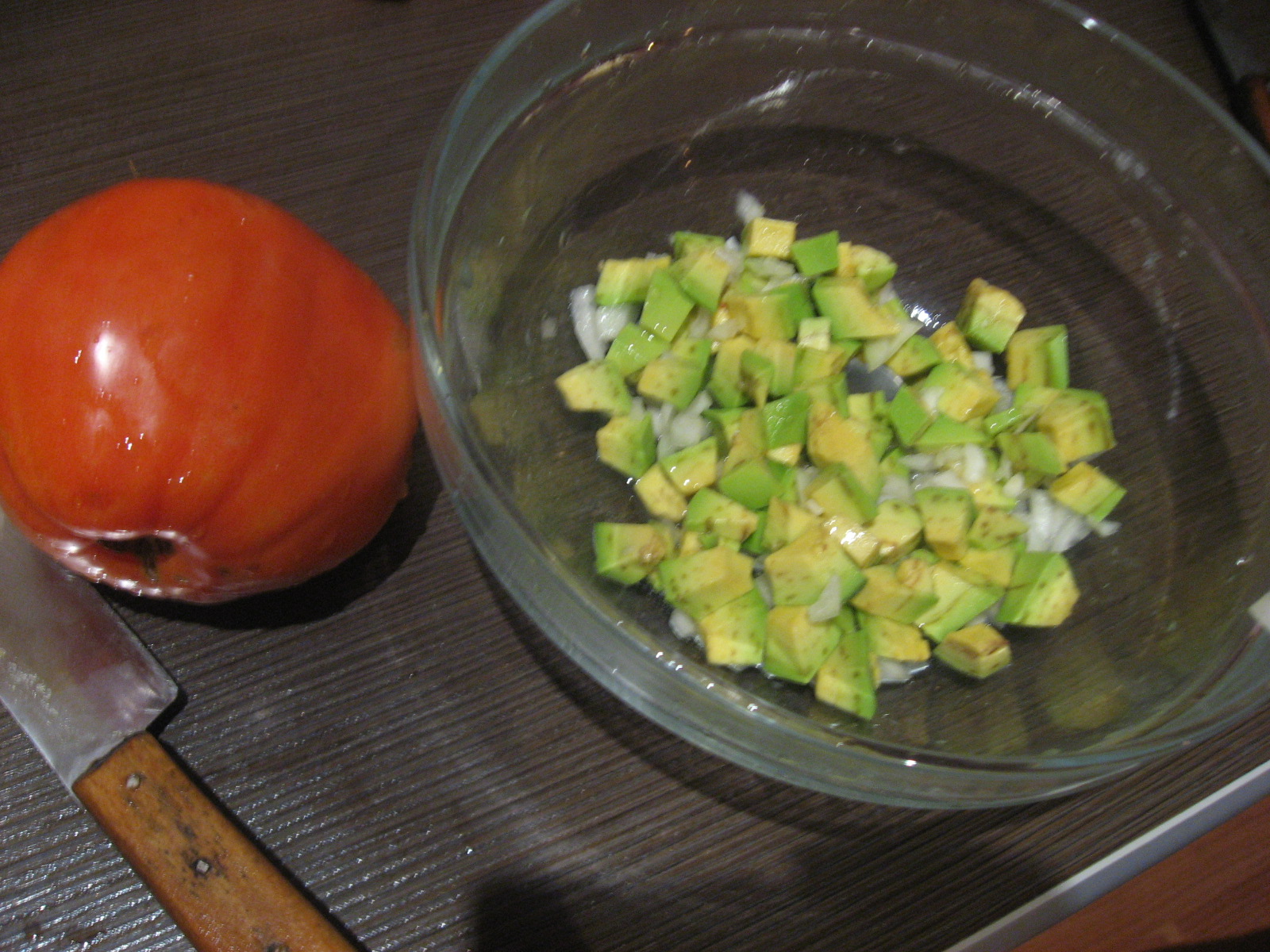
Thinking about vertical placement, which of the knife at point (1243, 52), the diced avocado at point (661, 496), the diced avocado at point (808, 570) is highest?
the knife at point (1243, 52)

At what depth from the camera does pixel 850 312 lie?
817 mm

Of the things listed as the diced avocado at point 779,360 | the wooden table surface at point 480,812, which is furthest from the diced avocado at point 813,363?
the wooden table surface at point 480,812

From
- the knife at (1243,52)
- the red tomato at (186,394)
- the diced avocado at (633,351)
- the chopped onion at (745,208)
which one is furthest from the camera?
the knife at (1243,52)

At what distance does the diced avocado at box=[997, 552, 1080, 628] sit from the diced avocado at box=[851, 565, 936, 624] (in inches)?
3.4

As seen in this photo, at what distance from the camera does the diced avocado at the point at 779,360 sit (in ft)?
2.58

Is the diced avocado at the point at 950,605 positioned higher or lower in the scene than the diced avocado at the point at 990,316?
lower

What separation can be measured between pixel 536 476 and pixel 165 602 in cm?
33

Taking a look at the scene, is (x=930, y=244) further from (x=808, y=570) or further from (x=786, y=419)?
(x=808, y=570)

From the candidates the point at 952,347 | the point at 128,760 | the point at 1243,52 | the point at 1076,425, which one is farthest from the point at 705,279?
the point at 1243,52

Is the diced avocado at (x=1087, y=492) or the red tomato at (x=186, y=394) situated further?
the diced avocado at (x=1087, y=492)

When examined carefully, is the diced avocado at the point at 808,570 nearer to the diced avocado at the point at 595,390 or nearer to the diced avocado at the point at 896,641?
the diced avocado at the point at 896,641

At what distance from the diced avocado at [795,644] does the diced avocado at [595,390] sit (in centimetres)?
23

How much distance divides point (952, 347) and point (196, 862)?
0.77 metres

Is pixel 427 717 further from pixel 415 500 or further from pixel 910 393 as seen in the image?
→ pixel 910 393
